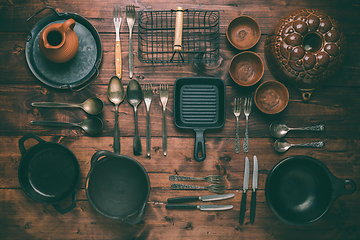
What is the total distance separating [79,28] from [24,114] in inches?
21.0

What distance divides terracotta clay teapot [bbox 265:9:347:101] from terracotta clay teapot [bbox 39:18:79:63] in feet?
3.16

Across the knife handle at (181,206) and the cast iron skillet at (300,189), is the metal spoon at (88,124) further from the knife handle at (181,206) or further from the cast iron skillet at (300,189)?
the cast iron skillet at (300,189)

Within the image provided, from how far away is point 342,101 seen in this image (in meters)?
1.12

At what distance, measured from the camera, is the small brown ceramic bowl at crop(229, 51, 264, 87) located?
109cm

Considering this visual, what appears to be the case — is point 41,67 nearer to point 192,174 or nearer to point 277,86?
point 192,174

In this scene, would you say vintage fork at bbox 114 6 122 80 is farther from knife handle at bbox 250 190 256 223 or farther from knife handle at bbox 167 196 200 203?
knife handle at bbox 250 190 256 223

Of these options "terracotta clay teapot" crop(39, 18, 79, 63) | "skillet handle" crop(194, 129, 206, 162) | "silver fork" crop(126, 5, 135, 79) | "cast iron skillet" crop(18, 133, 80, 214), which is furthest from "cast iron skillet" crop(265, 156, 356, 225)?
"terracotta clay teapot" crop(39, 18, 79, 63)

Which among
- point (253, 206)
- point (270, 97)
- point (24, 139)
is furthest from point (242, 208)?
point (24, 139)

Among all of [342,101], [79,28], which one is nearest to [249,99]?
[342,101]

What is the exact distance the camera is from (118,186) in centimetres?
103

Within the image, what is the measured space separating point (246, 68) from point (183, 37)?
38 cm

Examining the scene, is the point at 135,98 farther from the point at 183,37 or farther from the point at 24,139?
the point at 24,139

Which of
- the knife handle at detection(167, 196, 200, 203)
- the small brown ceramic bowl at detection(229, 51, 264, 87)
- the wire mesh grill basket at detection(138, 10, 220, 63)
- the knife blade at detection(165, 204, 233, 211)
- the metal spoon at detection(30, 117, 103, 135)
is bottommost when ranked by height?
the knife blade at detection(165, 204, 233, 211)

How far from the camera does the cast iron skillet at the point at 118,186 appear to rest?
39.2 inches
